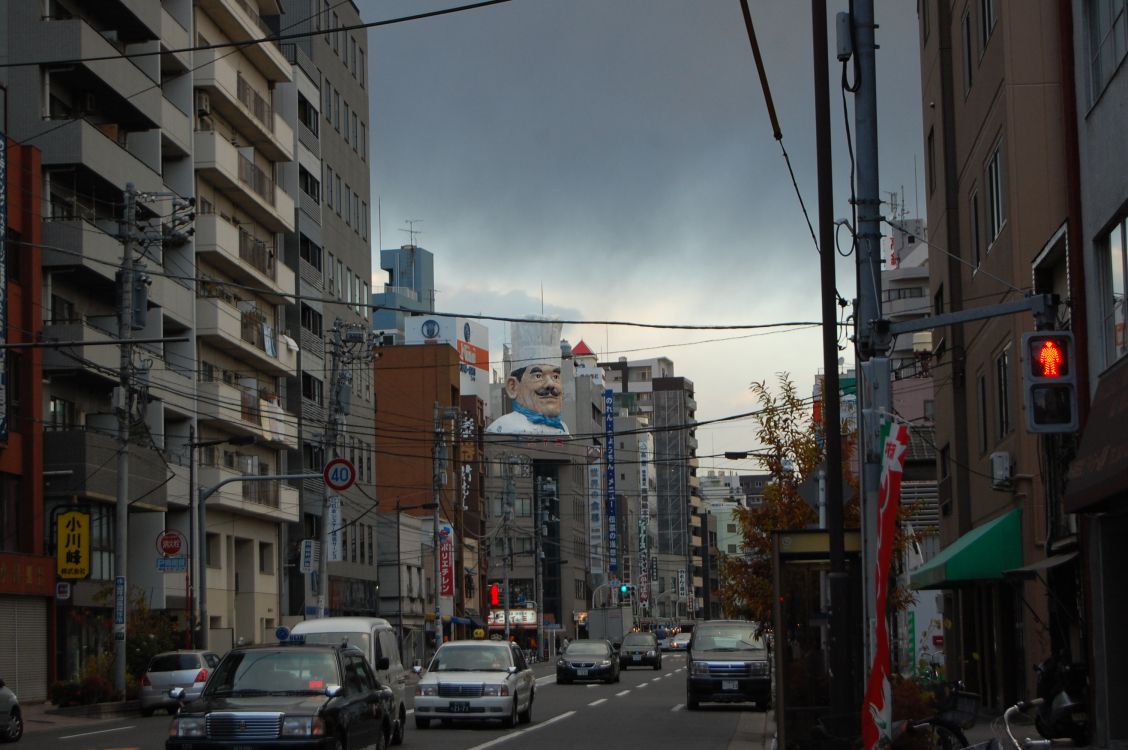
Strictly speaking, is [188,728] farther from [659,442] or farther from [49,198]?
[659,442]

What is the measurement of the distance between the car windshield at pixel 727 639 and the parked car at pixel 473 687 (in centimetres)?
662

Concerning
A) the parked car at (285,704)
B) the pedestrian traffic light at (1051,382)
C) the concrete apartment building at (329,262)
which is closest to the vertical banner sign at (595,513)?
the concrete apartment building at (329,262)

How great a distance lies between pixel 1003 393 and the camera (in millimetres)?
28688

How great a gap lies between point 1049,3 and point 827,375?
8775 millimetres

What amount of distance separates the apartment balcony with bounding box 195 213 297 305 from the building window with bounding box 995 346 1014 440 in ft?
106

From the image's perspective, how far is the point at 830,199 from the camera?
58.7 feet

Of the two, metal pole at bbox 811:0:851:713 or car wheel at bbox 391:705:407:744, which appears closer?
metal pole at bbox 811:0:851:713

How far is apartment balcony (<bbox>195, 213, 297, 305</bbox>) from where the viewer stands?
5891cm

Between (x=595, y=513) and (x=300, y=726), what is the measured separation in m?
129

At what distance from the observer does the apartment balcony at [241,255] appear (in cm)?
5891

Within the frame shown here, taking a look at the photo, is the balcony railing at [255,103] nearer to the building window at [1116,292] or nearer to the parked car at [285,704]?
the parked car at [285,704]

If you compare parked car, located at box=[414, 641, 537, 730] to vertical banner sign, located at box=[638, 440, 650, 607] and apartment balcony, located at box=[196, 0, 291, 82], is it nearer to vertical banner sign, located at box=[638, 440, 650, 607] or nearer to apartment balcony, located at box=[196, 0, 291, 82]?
apartment balcony, located at box=[196, 0, 291, 82]

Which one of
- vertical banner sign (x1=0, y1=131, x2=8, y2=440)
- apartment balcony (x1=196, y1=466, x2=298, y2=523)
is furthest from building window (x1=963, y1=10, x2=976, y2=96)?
apartment balcony (x1=196, y1=466, x2=298, y2=523)

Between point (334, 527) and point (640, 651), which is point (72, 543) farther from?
point (640, 651)
